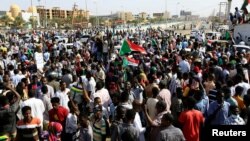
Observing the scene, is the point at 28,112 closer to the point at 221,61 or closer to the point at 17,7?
the point at 221,61

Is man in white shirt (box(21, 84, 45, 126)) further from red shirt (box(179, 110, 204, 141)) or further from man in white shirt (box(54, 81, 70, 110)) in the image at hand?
red shirt (box(179, 110, 204, 141))

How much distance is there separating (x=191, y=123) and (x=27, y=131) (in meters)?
2.68

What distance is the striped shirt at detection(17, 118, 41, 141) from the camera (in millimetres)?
5543

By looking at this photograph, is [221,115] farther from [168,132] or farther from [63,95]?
[63,95]

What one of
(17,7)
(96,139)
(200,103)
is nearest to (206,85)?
(200,103)

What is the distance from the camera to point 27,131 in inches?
222

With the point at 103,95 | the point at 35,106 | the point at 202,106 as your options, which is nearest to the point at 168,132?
the point at 202,106

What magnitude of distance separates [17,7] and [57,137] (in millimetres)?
145433

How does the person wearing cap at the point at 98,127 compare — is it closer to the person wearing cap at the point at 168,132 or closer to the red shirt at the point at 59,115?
the red shirt at the point at 59,115

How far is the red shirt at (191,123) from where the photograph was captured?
5.67 metres

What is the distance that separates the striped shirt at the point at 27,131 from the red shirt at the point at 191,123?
7.85ft

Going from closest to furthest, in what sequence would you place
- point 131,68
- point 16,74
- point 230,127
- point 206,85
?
point 230,127 < point 206,85 < point 16,74 < point 131,68

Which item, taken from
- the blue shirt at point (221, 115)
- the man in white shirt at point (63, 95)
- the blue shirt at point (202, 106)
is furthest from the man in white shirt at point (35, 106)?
the blue shirt at point (221, 115)

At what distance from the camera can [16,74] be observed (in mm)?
9945
